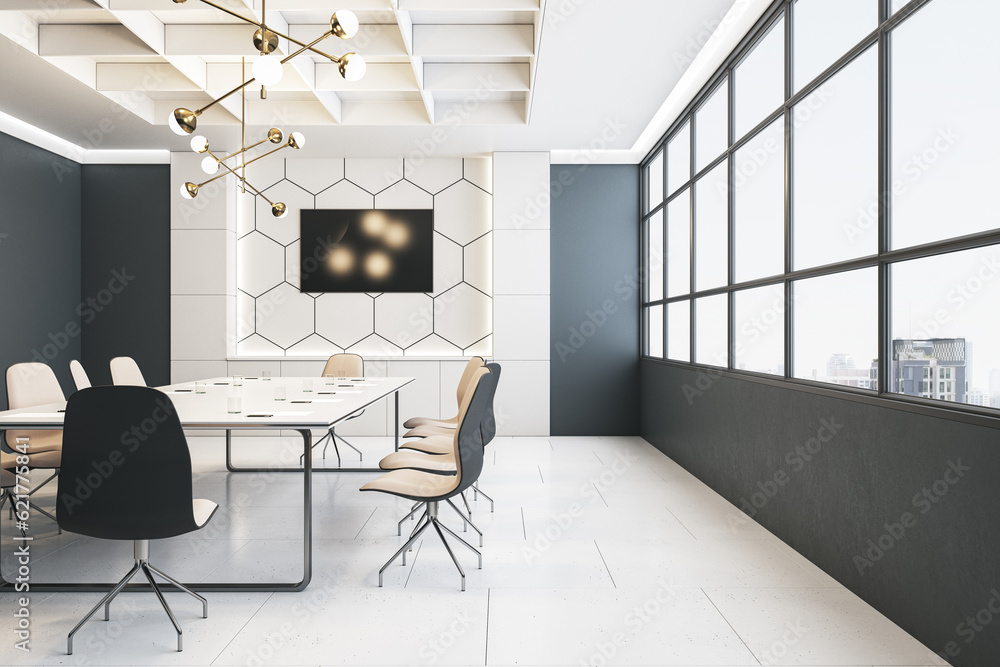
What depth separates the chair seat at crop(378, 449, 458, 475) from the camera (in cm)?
292

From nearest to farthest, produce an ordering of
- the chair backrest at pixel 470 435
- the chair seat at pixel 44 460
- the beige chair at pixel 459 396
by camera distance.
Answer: the chair backrest at pixel 470 435 → the chair seat at pixel 44 460 → the beige chair at pixel 459 396

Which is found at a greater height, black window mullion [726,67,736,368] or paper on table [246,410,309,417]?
black window mullion [726,67,736,368]

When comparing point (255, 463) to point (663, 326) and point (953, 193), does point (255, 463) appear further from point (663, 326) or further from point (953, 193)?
point (953, 193)

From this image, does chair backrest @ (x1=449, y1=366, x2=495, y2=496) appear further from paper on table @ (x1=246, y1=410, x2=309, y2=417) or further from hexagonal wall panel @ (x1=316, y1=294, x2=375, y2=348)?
hexagonal wall panel @ (x1=316, y1=294, x2=375, y2=348)

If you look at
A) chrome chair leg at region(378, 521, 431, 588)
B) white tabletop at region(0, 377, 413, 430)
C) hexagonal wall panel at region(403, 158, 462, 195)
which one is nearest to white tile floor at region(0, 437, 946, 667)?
chrome chair leg at region(378, 521, 431, 588)

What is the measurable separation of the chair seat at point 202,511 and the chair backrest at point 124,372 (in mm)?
2371

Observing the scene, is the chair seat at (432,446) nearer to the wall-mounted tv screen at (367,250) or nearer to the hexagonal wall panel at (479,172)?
the wall-mounted tv screen at (367,250)

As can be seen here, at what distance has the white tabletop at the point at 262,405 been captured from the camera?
246cm

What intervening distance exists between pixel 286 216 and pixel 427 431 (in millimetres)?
3741

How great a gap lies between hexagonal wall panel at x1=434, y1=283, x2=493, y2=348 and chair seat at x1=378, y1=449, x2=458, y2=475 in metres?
3.47

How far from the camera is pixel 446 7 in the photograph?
12.2 feet

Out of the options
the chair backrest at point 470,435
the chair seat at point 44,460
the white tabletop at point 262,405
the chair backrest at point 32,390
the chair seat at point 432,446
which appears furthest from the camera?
the chair seat at point 432,446

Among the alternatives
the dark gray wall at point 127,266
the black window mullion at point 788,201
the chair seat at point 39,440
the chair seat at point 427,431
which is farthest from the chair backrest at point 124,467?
the dark gray wall at point 127,266

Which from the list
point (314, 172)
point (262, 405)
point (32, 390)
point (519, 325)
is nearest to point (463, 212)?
point (519, 325)
